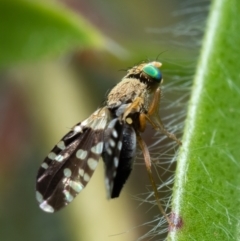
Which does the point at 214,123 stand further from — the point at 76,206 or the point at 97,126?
the point at 76,206

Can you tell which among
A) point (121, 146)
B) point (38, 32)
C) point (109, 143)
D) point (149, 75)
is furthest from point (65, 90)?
point (109, 143)

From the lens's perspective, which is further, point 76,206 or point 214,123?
point 76,206

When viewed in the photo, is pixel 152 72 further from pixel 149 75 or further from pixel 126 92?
pixel 126 92

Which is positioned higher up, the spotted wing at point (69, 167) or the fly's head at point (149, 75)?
the fly's head at point (149, 75)

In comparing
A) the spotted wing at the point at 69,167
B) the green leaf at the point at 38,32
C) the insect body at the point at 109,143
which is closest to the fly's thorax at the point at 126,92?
the insect body at the point at 109,143

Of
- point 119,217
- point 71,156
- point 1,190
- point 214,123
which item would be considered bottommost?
point 119,217

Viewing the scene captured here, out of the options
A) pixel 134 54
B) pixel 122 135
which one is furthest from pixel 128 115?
pixel 134 54

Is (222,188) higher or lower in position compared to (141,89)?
lower

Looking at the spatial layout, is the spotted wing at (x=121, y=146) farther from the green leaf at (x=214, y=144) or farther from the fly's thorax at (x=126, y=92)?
the green leaf at (x=214, y=144)

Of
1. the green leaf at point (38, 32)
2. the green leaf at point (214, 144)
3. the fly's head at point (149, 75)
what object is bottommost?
the green leaf at point (214, 144)
